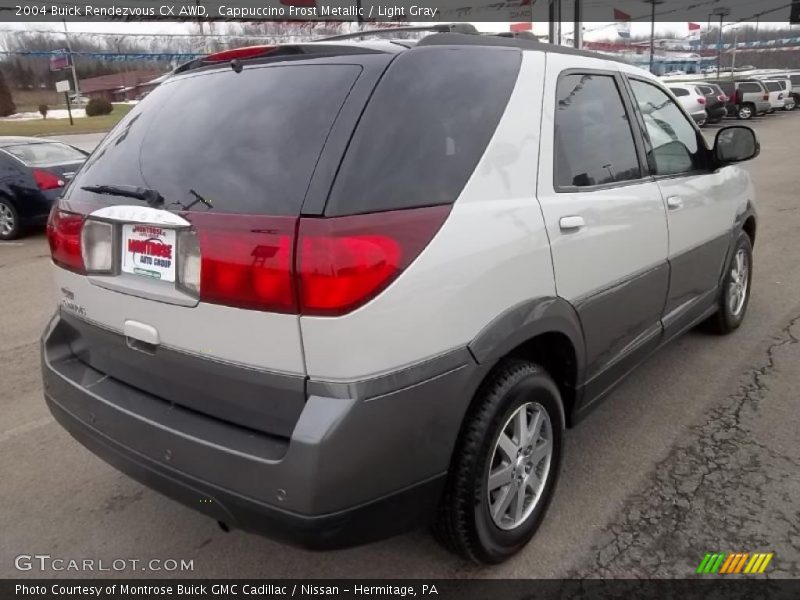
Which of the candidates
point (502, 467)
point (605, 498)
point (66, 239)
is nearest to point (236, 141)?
point (66, 239)

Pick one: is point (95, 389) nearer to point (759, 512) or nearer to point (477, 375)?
point (477, 375)

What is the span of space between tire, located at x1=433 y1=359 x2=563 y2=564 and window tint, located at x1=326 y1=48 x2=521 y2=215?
70 cm

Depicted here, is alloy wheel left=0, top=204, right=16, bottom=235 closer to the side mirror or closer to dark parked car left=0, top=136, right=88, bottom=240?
dark parked car left=0, top=136, right=88, bottom=240

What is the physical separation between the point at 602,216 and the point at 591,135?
1.23ft

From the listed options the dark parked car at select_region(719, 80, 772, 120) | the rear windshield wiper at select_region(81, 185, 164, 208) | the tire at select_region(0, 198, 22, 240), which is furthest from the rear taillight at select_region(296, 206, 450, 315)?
the dark parked car at select_region(719, 80, 772, 120)

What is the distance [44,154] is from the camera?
9297 millimetres

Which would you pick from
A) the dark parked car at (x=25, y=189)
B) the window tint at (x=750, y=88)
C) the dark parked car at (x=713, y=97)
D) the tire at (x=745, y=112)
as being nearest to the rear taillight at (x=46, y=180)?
the dark parked car at (x=25, y=189)

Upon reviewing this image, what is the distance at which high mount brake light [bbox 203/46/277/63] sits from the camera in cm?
224

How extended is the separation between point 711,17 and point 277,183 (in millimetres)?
73210

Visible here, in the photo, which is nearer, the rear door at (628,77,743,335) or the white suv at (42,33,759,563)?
the white suv at (42,33,759,563)

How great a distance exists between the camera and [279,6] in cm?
1952

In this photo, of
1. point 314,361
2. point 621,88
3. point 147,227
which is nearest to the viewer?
point 314,361

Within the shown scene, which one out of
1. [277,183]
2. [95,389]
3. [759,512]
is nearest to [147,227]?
[277,183]

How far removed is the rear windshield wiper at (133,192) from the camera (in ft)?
6.66
